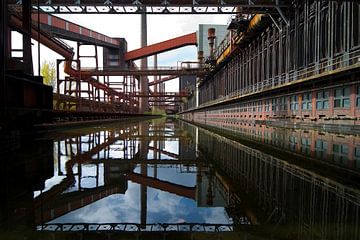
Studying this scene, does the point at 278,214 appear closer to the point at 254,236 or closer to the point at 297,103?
the point at 254,236

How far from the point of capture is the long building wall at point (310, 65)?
14133 millimetres

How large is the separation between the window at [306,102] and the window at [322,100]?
2.64 feet

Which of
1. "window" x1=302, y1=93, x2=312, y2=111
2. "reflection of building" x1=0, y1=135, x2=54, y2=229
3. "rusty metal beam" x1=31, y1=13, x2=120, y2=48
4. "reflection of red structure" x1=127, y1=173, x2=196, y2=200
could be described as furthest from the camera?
"rusty metal beam" x1=31, y1=13, x2=120, y2=48

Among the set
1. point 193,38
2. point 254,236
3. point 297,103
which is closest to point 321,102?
point 297,103

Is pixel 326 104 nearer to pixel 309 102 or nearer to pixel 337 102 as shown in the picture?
pixel 337 102

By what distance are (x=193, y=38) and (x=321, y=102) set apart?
50.4 m

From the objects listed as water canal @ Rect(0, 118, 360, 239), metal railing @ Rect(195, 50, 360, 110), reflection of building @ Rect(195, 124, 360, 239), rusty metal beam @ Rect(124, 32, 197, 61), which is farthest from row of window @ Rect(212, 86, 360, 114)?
rusty metal beam @ Rect(124, 32, 197, 61)

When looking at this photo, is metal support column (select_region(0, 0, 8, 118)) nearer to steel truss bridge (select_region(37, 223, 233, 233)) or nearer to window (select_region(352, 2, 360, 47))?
steel truss bridge (select_region(37, 223, 233, 233))

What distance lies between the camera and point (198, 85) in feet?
218

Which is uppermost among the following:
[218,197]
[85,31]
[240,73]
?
[85,31]

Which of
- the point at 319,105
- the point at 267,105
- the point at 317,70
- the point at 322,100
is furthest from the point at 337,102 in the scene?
the point at 267,105

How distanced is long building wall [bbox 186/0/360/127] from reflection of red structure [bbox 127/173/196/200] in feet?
30.0

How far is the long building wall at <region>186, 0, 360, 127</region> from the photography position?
14133 mm

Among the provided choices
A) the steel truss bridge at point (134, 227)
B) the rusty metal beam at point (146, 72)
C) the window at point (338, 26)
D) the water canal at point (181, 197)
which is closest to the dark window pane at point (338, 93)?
the window at point (338, 26)
